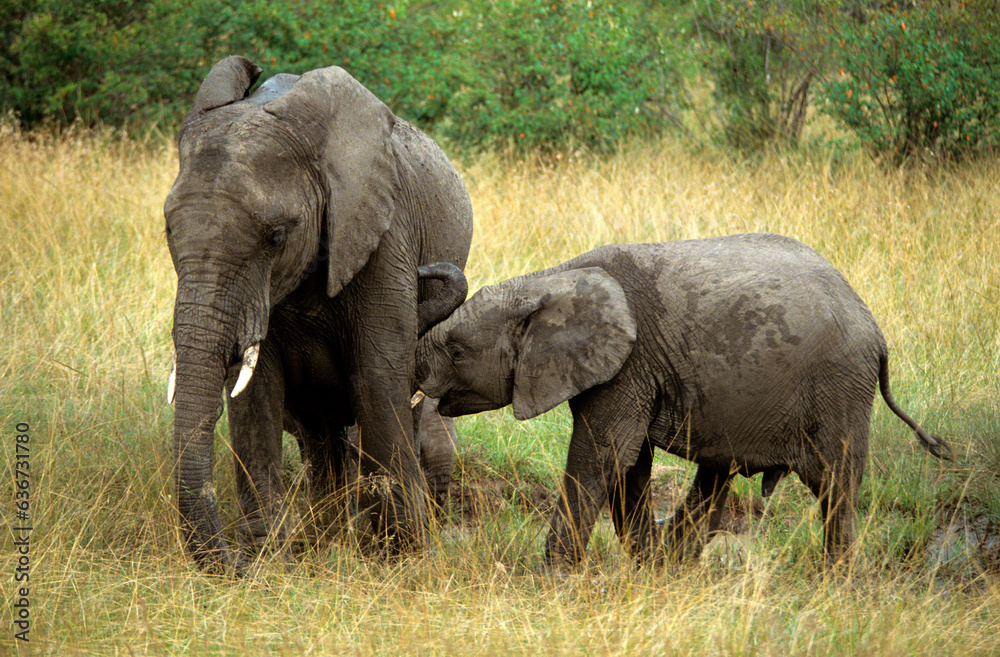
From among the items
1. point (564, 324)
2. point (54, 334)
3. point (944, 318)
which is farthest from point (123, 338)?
point (944, 318)

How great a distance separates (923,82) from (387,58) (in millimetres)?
5824

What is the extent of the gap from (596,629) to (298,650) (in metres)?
0.94

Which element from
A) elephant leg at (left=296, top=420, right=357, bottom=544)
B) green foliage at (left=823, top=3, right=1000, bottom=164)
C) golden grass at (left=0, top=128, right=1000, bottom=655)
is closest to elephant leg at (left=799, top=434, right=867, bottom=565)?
golden grass at (left=0, top=128, right=1000, bottom=655)

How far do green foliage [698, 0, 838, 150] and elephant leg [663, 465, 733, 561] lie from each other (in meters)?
7.30

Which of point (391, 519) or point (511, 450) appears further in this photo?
point (511, 450)

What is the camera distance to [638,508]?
4.43m

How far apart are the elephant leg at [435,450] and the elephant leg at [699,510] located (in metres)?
1.18

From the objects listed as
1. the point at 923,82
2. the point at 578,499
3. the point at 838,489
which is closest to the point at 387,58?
the point at 923,82

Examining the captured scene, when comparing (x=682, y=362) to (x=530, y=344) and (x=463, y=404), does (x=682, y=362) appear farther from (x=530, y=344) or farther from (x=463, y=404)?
(x=463, y=404)

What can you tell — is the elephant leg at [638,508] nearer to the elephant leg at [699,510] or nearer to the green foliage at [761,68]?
the elephant leg at [699,510]

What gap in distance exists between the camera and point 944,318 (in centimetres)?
644

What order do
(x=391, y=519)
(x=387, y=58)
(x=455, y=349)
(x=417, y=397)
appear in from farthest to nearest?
1. (x=387, y=58)
2. (x=391, y=519)
3. (x=417, y=397)
4. (x=455, y=349)

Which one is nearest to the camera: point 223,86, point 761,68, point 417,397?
point 223,86

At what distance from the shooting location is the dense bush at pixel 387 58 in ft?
37.7
